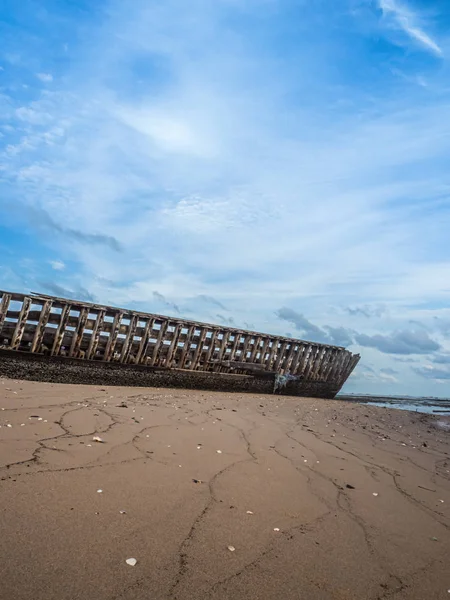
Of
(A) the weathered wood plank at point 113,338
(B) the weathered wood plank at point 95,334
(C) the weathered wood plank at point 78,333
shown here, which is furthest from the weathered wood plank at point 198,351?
(C) the weathered wood plank at point 78,333

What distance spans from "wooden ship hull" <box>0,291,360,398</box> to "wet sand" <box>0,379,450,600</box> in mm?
7593

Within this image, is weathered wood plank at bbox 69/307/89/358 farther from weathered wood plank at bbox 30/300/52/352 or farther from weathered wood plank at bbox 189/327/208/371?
weathered wood plank at bbox 189/327/208/371

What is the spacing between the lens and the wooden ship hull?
12133 mm

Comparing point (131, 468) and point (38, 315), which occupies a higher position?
point (38, 315)

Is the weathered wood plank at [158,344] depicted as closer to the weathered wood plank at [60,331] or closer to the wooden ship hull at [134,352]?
the wooden ship hull at [134,352]

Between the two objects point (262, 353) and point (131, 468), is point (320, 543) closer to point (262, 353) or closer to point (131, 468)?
point (131, 468)

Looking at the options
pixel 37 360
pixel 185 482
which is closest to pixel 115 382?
pixel 37 360

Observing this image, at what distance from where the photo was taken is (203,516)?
274cm

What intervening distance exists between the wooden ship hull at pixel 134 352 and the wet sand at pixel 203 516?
7.59 m

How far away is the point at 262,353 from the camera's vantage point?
59.3ft

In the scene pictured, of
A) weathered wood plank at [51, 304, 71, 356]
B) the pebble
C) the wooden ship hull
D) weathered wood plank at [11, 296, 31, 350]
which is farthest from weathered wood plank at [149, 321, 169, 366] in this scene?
the pebble

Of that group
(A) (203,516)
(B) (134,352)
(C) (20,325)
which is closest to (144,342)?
(B) (134,352)

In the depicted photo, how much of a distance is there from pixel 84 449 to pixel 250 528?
193cm

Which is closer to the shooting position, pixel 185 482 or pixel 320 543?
pixel 320 543
